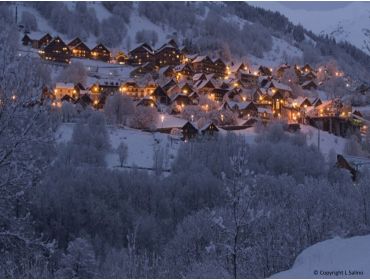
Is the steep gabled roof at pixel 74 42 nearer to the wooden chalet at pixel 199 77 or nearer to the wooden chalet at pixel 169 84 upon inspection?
the wooden chalet at pixel 199 77

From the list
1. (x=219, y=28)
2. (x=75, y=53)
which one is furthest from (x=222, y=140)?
(x=219, y=28)

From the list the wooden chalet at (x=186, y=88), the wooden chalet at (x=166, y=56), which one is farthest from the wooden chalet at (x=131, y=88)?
the wooden chalet at (x=166, y=56)

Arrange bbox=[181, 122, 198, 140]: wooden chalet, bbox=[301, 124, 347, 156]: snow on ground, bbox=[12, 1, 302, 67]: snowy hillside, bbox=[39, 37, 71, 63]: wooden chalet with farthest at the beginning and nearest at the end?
bbox=[12, 1, 302, 67]: snowy hillside
bbox=[39, 37, 71, 63]: wooden chalet
bbox=[301, 124, 347, 156]: snow on ground
bbox=[181, 122, 198, 140]: wooden chalet

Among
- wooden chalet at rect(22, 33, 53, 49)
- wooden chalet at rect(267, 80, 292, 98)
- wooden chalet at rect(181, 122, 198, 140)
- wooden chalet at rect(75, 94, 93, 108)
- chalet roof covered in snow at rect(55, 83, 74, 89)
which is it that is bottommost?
wooden chalet at rect(181, 122, 198, 140)

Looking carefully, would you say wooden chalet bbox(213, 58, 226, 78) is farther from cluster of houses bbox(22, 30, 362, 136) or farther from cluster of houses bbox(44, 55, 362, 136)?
cluster of houses bbox(44, 55, 362, 136)

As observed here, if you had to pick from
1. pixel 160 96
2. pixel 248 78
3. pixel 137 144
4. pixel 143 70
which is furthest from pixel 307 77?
pixel 137 144

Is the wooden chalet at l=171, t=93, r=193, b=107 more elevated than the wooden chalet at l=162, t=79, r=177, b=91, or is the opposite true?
the wooden chalet at l=162, t=79, r=177, b=91

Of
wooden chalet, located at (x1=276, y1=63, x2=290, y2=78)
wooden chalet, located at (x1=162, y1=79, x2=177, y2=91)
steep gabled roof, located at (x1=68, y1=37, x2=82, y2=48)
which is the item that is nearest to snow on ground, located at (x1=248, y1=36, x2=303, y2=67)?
wooden chalet, located at (x1=276, y1=63, x2=290, y2=78)
